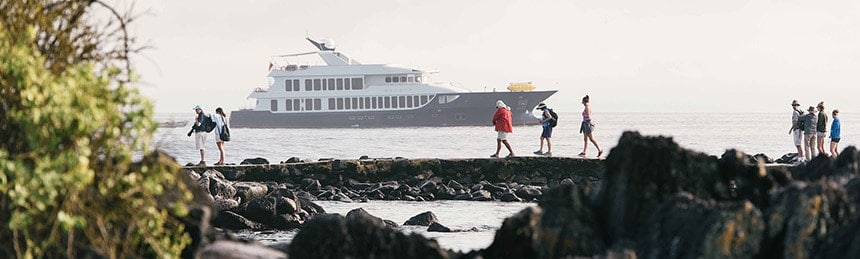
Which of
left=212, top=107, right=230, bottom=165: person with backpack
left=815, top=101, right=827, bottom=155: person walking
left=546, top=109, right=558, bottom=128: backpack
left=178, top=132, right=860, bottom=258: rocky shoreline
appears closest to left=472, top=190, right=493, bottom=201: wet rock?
left=546, top=109, right=558, bottom=128: backpack

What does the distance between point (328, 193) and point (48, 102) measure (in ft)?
65.8

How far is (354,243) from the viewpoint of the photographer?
1097 cm

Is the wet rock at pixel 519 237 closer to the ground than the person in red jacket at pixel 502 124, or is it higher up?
closer to the ground

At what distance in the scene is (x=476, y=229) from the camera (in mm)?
23375

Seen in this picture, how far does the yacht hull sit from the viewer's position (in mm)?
104062

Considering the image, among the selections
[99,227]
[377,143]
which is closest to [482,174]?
[99,227]

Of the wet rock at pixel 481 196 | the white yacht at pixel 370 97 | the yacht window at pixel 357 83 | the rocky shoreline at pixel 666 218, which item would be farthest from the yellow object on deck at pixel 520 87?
the rocky shoreline at pixel 666 218

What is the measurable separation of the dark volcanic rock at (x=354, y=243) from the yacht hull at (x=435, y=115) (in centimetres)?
9198

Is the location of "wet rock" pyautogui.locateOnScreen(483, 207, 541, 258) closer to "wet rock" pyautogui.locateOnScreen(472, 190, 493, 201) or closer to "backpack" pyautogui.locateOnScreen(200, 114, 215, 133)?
"wet rock" pyautogui.locateOnScreen(472, 190, 493, 201)

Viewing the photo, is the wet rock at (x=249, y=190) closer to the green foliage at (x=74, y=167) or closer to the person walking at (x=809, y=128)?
the person walking at (x=809, y=128)

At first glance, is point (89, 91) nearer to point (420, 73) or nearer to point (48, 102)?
point (48, 102)

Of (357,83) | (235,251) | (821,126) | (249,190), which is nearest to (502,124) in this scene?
(249,190)

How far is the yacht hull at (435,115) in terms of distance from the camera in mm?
104062

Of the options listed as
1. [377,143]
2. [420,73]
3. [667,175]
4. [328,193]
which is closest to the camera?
[667,175]
